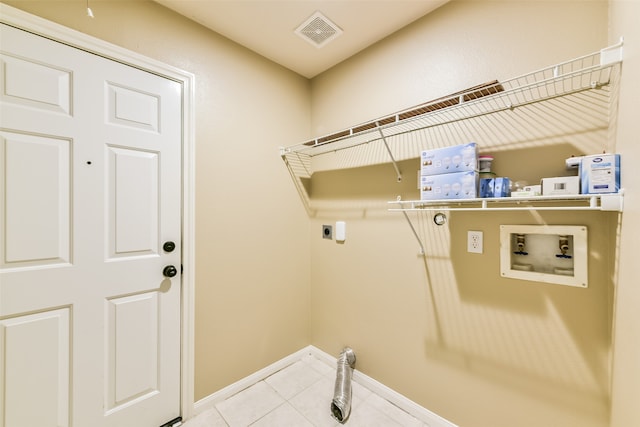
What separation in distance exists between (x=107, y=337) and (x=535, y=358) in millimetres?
2141

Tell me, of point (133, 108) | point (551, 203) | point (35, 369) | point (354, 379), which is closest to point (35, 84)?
point (133, 108)

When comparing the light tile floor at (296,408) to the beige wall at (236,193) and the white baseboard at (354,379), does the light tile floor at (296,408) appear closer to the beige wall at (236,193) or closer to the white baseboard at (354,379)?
the white baseboard at (354,379)

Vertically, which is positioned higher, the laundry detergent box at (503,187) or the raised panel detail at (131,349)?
the laundry detergent box at (503,187)

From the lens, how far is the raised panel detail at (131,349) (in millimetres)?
1354

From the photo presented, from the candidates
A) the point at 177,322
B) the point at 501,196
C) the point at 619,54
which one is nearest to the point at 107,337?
the point at 177,322

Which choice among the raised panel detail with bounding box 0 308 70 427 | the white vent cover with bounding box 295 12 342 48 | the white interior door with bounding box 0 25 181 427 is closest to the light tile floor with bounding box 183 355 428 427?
the white interior door with bounding box 0 25 181 427

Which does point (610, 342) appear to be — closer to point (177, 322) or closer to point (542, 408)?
point (542, 408)

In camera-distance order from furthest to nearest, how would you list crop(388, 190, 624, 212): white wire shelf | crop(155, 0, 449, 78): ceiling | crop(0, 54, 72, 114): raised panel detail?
crop(155, 0, 449, 78): ceiling → crop(0, 54, 72, 114): raised panel detail → crop(388, 190, 624, 212): white wire shelf

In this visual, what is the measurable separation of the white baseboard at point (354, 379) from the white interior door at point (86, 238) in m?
0.23

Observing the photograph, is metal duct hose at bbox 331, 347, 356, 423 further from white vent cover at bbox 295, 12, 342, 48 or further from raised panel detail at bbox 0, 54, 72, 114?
white vent cover at bbox 295, 12, 342, 48

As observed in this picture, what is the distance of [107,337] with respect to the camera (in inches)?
52.8

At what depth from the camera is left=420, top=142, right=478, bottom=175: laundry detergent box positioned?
119 cm

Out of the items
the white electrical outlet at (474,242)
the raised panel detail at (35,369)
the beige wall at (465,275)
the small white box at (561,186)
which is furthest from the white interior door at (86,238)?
the small white box at (561,186)

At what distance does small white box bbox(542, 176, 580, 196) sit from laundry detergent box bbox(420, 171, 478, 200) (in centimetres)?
25
